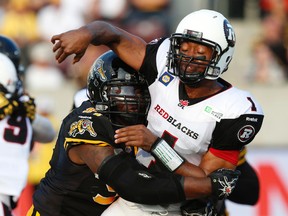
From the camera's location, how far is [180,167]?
14.1 feet

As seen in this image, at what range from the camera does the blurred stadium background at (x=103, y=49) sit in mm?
8242

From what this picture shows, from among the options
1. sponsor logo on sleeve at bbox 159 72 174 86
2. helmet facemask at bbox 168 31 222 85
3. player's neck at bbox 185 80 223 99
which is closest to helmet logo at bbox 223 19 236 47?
helmet facemask at bbox 168 31 222 85

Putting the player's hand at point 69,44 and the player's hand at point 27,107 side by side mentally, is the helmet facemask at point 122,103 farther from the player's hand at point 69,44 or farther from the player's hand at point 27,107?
the player's hand at point 27,107

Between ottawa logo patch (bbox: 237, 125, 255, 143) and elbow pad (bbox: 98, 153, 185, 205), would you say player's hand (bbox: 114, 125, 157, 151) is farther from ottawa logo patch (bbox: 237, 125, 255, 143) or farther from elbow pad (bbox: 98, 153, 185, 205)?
ottawa logo patch (bbox: 237, 125, 255, 143)

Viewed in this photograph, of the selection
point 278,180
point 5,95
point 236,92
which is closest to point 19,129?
point 5,95

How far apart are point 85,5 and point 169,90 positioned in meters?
5.36

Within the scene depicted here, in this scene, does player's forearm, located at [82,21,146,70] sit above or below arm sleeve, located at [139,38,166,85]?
above

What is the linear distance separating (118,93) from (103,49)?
15.1ft

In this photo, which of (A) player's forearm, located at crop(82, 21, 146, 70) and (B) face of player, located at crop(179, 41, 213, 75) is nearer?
(B) face of player, located at crop(179, 41, 213, 75)

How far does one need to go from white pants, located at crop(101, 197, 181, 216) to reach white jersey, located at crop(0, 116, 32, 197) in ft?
2.83

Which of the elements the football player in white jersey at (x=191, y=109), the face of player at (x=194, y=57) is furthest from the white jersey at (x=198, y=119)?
the face of player at (x=194, y=57)

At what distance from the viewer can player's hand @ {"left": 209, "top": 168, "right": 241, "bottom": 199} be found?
4.22 metres

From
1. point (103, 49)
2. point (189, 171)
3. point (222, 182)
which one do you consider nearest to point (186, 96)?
point (189, 171)

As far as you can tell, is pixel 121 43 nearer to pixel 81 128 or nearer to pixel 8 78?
pixel 81 128
